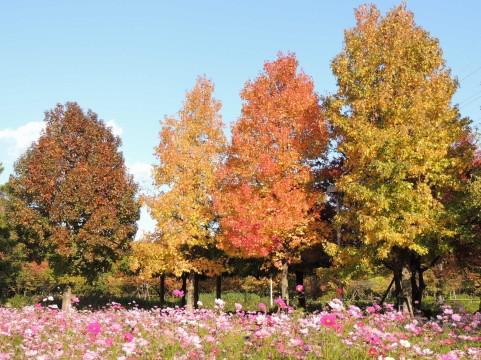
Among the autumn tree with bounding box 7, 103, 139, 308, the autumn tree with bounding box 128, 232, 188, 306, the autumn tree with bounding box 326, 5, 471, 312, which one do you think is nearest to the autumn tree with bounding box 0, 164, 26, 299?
the autumn tree with bounding box 7, 103, 139, 308

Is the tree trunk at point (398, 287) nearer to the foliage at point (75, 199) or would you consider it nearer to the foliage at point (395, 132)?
the foliage at point (395, 132)

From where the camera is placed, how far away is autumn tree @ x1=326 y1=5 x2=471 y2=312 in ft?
51.1

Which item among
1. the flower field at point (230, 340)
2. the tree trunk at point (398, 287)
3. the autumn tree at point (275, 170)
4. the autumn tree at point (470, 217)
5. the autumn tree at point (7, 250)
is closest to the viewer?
the flower field at point (230, 340)

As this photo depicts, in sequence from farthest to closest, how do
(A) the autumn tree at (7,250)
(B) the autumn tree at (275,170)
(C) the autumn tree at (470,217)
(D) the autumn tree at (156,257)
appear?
(A) the autumn tree at (7,250) → (D) the autumn tree at (156,257) → (B) the autumn tree at (275,170) → (C) the autumn tree at (470,217)

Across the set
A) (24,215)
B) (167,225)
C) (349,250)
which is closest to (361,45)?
(349,250)

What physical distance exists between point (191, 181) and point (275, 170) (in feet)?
15.8

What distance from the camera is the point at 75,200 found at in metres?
22.9

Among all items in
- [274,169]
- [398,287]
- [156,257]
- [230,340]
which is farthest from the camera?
[156,257]

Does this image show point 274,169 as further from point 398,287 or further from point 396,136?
point 398,287

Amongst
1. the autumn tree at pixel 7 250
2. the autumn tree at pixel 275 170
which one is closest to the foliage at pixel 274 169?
the autumn tree at pixel 275 170

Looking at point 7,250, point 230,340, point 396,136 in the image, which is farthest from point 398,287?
point 7,250

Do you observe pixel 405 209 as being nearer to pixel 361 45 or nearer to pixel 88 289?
pixel 361 45

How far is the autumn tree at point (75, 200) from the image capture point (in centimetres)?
2288

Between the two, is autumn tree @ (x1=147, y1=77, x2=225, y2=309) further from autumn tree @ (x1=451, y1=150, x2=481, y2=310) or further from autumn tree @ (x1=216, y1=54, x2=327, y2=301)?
autumn tree @ (x1=451, y1=150, x2=481, y2=310)
